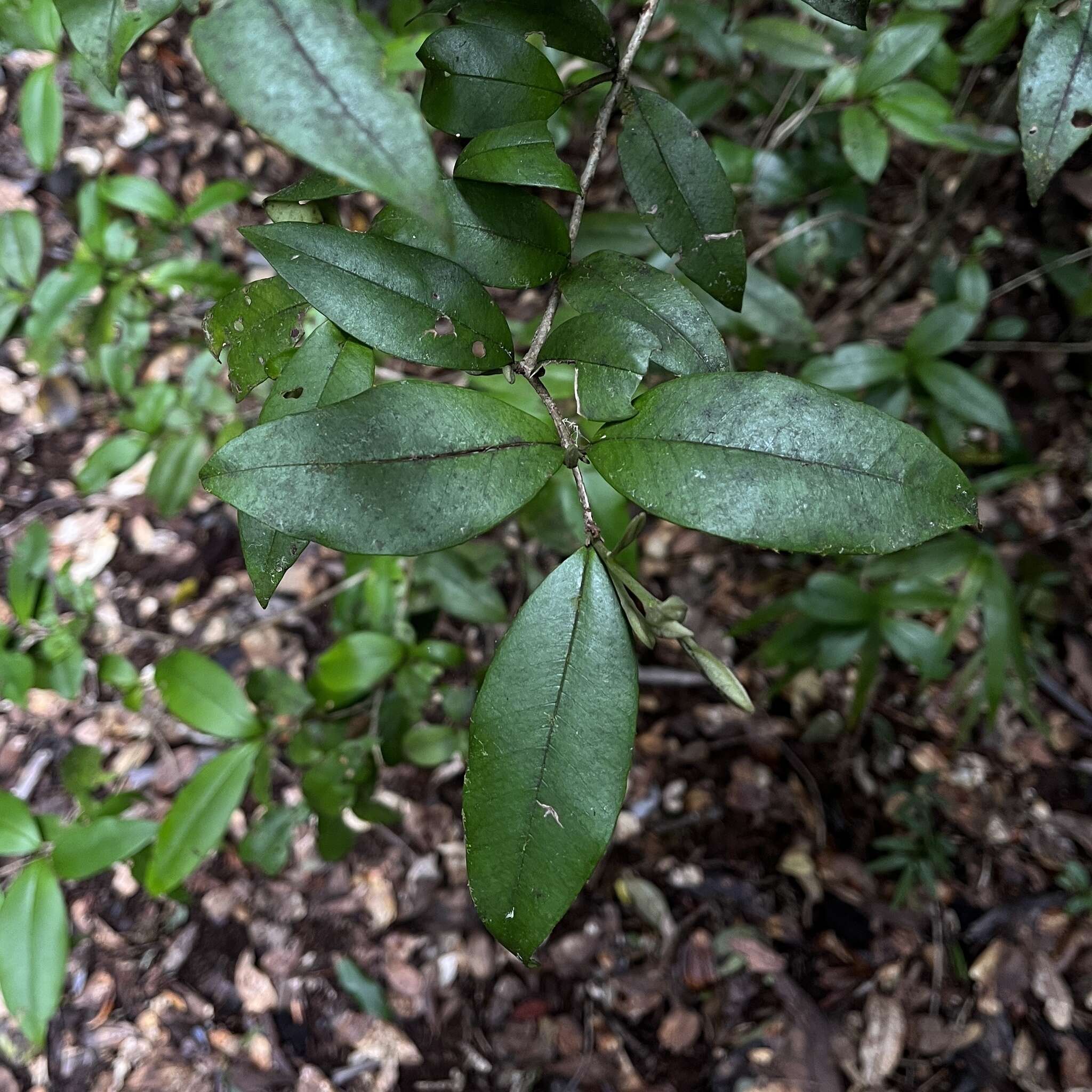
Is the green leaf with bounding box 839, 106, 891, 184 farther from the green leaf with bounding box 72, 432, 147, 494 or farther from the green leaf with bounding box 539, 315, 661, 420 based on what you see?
the green leaf with bounding box 72, 432, 147, 494

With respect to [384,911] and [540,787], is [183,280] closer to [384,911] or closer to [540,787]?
[540,787]

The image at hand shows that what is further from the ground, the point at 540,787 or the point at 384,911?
the point at 540,787

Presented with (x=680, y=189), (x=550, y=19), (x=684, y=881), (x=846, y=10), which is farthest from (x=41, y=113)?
(x=684, y=881)

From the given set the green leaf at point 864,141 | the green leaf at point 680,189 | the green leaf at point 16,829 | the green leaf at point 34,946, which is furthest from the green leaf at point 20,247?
the green leaf at point 864,141

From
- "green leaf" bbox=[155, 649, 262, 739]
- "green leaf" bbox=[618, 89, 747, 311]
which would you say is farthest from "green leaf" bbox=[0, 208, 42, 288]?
"green leaf" bbox=[618, 89, 747, 311]

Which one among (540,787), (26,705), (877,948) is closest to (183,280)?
(26,705)

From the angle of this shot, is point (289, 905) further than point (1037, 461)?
No
